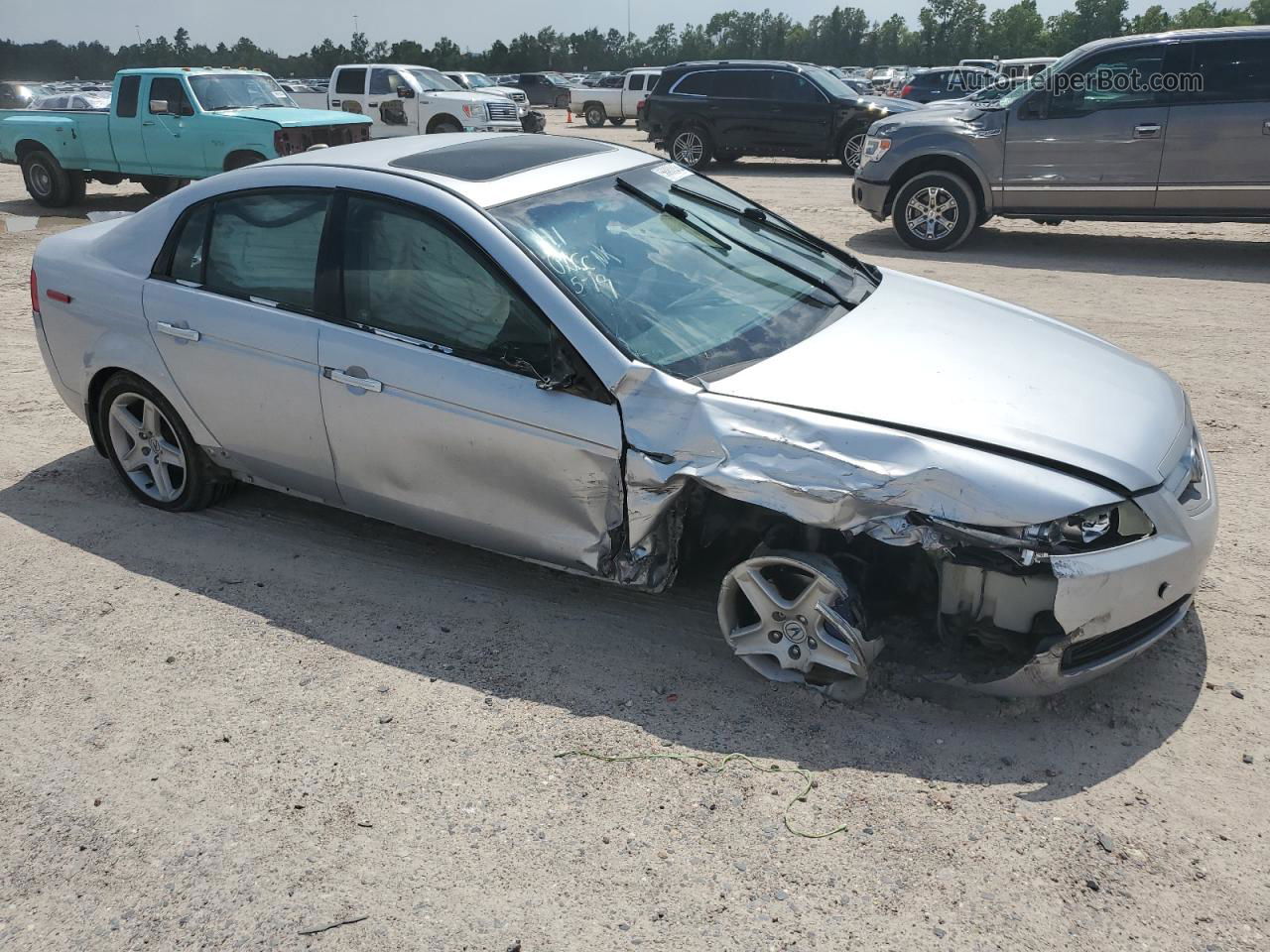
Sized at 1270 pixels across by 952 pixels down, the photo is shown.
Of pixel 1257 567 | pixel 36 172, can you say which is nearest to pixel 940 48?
pixel 36 172

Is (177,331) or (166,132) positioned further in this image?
(166,132)

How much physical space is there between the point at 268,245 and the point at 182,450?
3.51 ft

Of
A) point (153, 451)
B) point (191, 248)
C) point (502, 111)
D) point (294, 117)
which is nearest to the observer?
point (191, 248)

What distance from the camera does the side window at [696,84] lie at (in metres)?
18.5

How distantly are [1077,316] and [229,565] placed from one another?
21.2 ft

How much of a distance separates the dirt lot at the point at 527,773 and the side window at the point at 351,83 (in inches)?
733

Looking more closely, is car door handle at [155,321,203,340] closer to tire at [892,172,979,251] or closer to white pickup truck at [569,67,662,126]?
tire at [892,172,979,251]

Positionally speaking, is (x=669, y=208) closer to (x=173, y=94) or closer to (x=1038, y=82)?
(x=1038, y=82)

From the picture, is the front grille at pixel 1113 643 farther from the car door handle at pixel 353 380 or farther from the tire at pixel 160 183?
the tire at pixel 160 183

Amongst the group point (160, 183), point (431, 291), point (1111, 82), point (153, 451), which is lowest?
point (153, 451)

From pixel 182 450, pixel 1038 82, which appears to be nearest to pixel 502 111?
pixel 1038 82

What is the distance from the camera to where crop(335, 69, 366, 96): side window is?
2142 cm

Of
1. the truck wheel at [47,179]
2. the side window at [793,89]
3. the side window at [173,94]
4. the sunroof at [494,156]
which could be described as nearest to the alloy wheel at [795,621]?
the sunroof at [494,156]

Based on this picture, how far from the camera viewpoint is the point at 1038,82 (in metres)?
10.4
